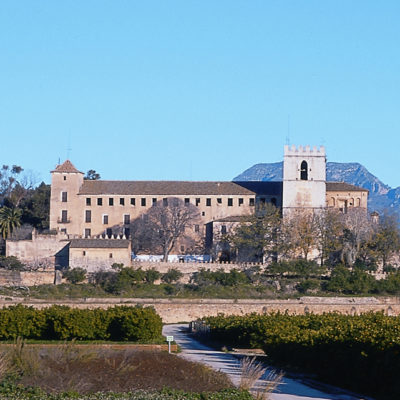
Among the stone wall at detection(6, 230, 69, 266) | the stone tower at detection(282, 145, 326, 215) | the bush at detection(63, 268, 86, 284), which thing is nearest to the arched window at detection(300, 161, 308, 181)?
the stone tower at detection(282, 145, 326, 215)

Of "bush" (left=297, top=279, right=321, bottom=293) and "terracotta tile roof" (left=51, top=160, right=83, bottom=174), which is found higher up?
"terracotta tile roof" (left=51, top=160, right=83, bottom=174)

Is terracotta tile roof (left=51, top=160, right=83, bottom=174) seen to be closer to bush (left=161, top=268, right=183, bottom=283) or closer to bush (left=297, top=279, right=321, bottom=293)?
bush (left=161, top=268, right=183, bottom=283)

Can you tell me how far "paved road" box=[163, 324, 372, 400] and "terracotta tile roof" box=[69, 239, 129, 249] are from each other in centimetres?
2570

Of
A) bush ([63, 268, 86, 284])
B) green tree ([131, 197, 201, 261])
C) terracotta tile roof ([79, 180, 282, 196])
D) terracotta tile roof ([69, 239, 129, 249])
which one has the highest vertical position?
terracotta tile roof ([79, 180, 282, 196])

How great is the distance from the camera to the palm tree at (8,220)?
6638 cm

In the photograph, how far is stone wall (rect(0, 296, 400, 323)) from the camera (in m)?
43.7

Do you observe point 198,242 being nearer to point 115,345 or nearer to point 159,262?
point 159,262

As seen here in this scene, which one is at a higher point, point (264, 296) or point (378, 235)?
point (378, 235)

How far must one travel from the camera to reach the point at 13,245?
61.8 m

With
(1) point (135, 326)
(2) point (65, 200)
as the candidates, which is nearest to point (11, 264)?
(2) point (65, 200)

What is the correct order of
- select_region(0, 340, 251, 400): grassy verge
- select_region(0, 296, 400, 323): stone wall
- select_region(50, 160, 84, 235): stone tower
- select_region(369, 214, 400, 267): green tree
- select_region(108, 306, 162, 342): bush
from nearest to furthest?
select_region(0, 340, 251, 400): grassy verge → select_region(108, 306, 162, 342): bush → select_region(0, 296, 400, 323): stone wall → select_region(369, 214, 400, 267): green tree → select_region(50, 160, 84, 235): stone tower

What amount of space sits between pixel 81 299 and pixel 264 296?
10657 mm

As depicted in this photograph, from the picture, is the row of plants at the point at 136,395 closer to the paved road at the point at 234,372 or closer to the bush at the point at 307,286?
the paved road at the point at 234,372

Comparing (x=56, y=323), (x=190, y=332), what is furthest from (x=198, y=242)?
(x=56, y=323)
